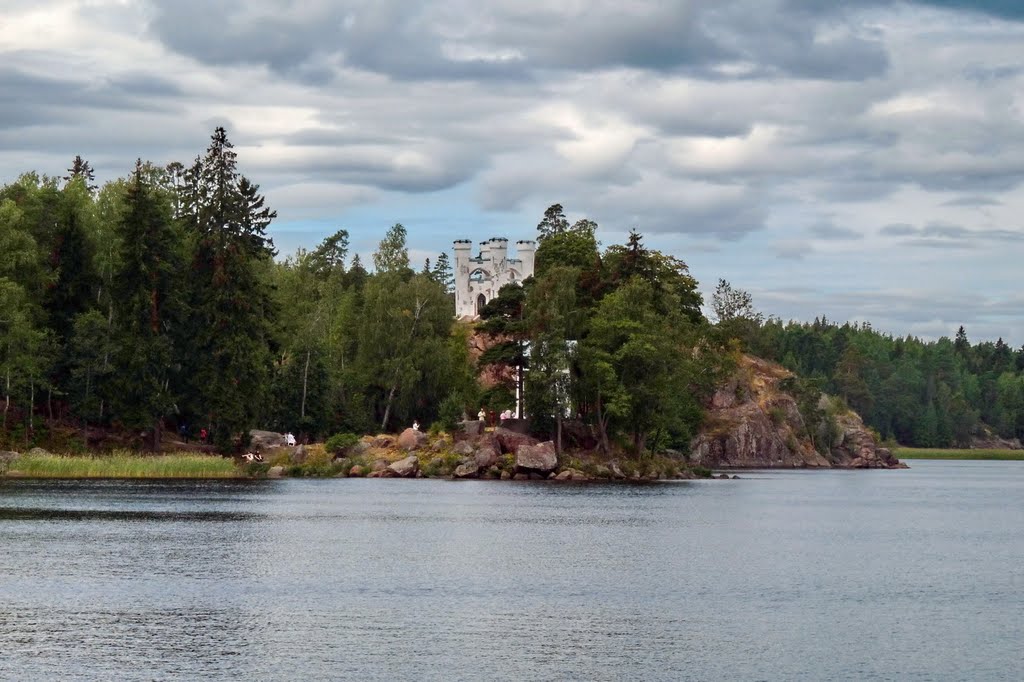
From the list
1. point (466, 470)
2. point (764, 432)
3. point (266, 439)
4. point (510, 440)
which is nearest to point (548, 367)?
point (510, 440)

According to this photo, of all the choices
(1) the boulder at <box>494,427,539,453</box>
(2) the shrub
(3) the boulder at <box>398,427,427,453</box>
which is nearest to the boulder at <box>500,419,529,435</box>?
(1) the boulder at <box>494,427,539,453</box>

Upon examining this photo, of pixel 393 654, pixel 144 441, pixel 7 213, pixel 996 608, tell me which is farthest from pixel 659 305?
pixel 393 654

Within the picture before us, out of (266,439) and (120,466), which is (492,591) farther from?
(266,439)

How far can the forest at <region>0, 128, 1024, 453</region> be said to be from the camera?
103m

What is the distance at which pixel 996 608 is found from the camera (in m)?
44.0

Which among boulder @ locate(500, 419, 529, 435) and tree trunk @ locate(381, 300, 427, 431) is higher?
tree trunk @ locate(381, 300, 427, 431)

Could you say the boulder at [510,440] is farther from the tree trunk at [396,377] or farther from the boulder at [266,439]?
the boulder at [266,439]

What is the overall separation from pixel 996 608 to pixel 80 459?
68412mm

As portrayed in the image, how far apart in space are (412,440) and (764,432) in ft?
210

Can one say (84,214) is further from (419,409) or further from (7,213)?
(419,409)

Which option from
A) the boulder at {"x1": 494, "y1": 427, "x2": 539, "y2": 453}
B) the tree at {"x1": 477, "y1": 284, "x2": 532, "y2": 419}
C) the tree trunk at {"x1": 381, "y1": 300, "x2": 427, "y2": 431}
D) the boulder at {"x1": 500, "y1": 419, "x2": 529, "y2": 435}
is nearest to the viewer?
the boulder at {"x1": 494, "y1": 427, "x2": 539, "y2": 453}

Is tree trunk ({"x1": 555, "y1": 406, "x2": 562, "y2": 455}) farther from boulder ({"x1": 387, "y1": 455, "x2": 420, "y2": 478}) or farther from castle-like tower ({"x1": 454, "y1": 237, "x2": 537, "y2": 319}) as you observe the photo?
castle-like tower ({"x1": 454, "y1": 237, "x2": 537, "y2": 319})

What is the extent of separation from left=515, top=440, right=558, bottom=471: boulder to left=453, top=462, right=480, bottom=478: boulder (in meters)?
3.61

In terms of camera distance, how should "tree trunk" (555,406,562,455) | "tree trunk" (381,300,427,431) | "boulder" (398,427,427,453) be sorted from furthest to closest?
"tree trunk" (381,300,427,431)
"boulder" (398,427,427,453)
"tree trunk" (555,406,562,455)
